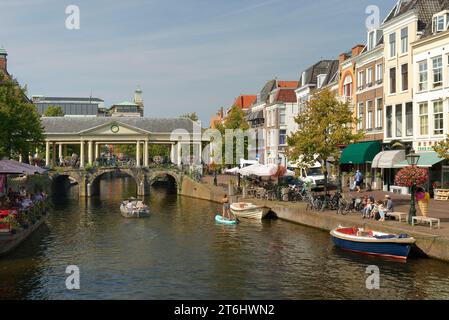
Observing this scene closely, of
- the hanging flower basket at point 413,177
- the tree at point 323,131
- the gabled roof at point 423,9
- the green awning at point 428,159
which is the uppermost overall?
the gabled roof at point 423,9

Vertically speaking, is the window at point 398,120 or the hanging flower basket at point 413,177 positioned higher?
the window at point 398,120

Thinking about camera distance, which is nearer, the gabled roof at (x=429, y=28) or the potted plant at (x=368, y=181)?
the gabled roof at (x=429, y=28)

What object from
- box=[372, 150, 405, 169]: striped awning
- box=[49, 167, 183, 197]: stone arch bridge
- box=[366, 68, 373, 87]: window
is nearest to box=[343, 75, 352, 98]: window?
box=[366, 68, 373, 87]: window

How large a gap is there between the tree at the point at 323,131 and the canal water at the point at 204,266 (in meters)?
6.47

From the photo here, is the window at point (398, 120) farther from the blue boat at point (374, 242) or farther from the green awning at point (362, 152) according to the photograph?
the blue boat at point (374, 242)

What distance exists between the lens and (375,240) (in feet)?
89.4

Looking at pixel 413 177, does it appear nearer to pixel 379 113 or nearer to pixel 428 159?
pixel 428 159

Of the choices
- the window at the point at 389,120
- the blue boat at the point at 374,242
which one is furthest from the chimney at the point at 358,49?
the blue boat at the point at 374,242

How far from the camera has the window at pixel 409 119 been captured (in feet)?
144

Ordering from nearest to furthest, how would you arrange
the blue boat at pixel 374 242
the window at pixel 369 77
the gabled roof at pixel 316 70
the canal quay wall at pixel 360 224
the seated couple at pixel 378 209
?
the canal quay wall at pixel 360 224, the blue boat at pixel 374 242, the seated couple at pixel 378 209, the window at pixel 369 77, the gabled roof at pixel 316 70

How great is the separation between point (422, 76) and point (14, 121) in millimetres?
39517

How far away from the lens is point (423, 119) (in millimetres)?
42188
